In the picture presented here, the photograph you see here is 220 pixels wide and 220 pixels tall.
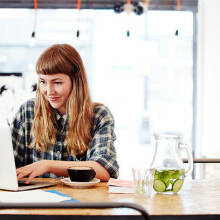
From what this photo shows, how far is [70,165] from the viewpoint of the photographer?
1.84 m

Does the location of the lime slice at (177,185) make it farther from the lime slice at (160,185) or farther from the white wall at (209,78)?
the white wall at (209,78)

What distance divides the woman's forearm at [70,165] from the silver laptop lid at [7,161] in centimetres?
26

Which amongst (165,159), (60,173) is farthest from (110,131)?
(165,159)

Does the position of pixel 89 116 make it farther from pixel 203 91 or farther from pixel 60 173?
pixel 203 91

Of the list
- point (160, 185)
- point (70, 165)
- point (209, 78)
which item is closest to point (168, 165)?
point (160, 185)

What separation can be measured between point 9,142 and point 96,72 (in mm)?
2376

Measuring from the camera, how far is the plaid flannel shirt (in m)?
1.96

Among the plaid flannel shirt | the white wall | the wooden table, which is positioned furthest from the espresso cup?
the white wall

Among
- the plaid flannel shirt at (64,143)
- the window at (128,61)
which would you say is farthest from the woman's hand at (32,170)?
the window at (128,61)

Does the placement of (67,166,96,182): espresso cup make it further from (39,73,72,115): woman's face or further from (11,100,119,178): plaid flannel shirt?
(39,73,72,115): woman's face

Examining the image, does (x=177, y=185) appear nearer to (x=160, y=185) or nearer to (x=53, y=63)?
(x=160, y=185)

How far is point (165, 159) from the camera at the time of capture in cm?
154

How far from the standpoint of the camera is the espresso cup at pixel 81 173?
5.53 ft

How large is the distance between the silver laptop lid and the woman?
1.48 ft
